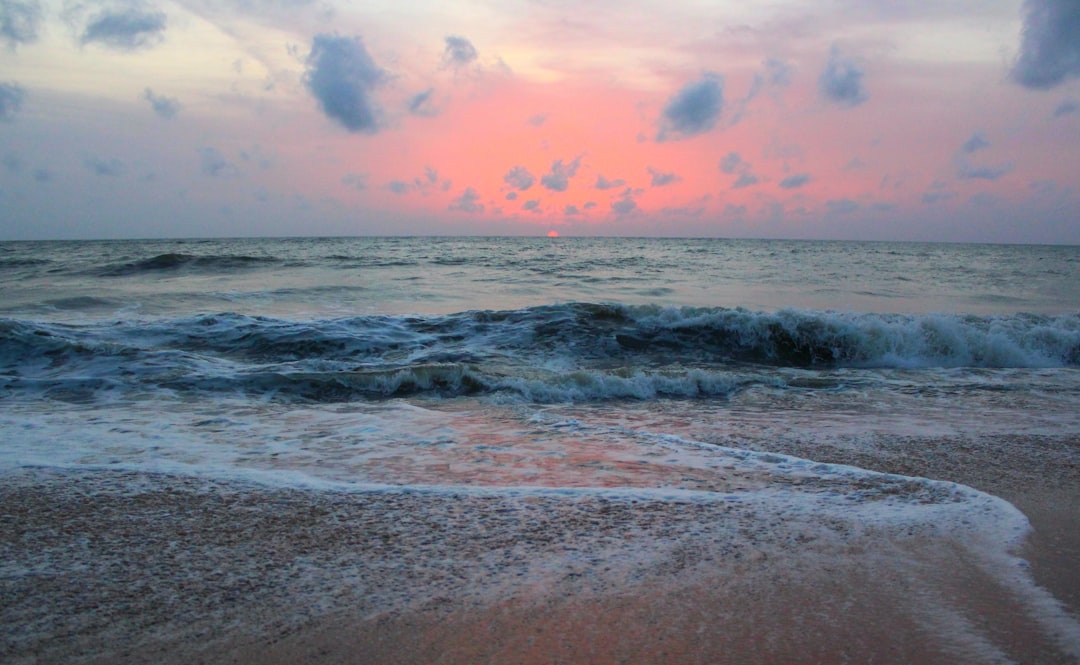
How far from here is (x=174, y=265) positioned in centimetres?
2562

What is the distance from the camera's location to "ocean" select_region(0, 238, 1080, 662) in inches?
111

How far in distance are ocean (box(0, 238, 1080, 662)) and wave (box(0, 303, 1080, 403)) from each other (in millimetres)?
58

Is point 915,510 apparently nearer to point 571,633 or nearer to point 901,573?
point 901,573

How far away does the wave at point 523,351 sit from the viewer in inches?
301

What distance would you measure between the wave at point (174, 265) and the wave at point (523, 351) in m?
14.0

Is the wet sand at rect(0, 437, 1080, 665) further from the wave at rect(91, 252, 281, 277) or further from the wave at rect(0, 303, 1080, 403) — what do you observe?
the wave at rect(91, 252, 281, 277)

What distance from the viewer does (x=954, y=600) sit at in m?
2.69

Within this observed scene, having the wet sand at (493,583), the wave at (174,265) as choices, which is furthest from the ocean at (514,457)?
the wave at (174,265)

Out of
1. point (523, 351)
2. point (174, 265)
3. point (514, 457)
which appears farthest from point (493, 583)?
point (174, 265)

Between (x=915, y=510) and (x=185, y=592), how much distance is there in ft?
11.6

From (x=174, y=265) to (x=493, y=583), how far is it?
26.6 meters

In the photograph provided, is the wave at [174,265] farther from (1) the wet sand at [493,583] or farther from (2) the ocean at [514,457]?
(1) the wet sand at [493,583]

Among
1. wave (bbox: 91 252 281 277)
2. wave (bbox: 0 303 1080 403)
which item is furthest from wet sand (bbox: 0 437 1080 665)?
wave (bbox: 91 252 281 277)

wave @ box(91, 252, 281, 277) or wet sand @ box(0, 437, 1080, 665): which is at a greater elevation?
wave @ box(91, 252, 281, 277)
